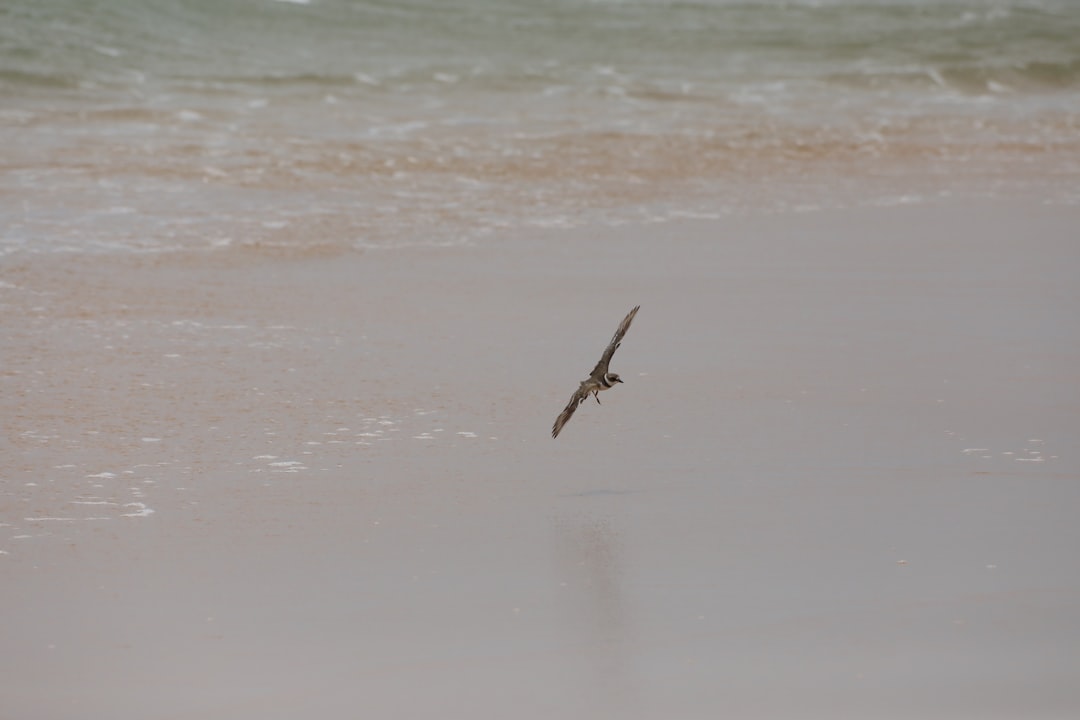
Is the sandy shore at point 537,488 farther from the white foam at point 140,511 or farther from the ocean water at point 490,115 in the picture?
the ocean water at point 490,115

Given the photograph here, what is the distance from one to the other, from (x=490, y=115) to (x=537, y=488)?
906 cm

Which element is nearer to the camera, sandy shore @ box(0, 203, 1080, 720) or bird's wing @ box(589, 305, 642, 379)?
sandy shore @ box(0, 203, 1080, 720)

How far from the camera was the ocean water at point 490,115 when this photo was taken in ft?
29.3

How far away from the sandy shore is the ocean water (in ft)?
4.55

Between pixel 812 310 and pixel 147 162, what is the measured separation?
533 centimetres

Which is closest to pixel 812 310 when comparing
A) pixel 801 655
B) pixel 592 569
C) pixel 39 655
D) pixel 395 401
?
pixel 395 401

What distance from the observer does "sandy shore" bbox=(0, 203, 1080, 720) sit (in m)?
3.31

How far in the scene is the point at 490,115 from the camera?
13.3 m

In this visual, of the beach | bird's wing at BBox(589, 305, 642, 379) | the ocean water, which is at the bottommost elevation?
the ocean water

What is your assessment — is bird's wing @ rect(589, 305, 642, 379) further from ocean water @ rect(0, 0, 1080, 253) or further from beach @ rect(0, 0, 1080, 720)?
ocean water @ rect(0, 0, 1080, 253)

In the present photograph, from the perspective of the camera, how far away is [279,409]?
5.27 metres

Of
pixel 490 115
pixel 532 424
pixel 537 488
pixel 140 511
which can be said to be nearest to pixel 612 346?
pixel 537 488

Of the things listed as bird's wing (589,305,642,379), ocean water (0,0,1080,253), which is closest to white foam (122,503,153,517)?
bird's wing (589,305,642,379)

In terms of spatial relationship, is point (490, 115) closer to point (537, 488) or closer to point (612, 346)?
point (537, 488)
